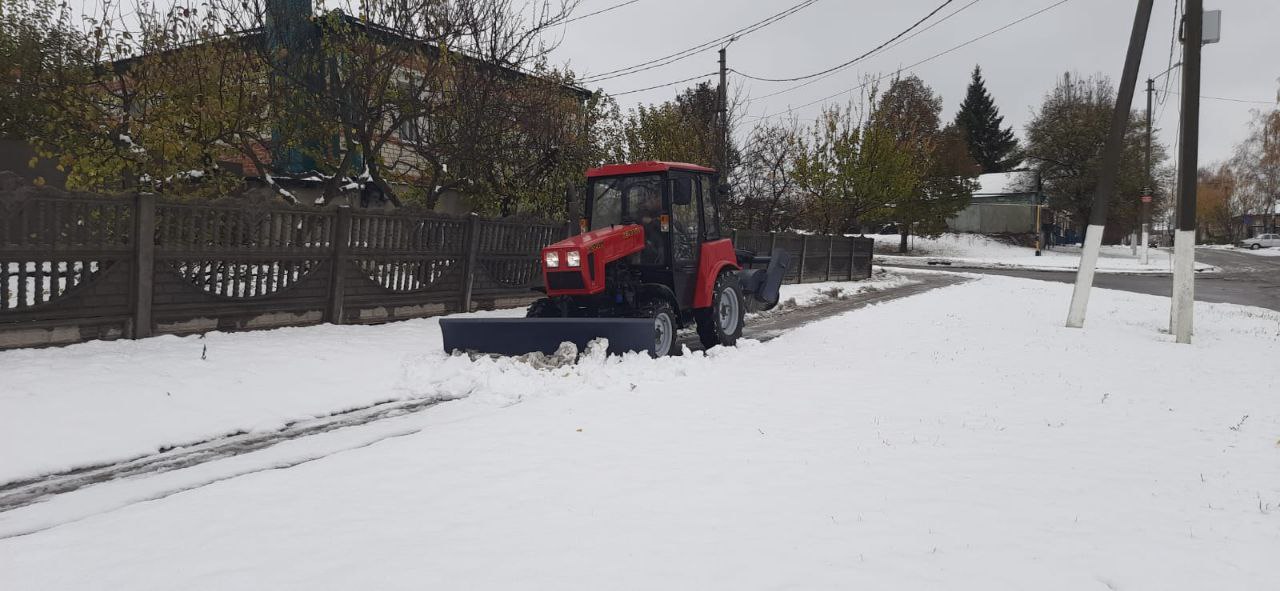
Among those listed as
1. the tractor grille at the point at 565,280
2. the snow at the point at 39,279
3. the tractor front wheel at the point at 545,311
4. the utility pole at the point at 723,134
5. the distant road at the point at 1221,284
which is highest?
the utility pole at the point at 723,134

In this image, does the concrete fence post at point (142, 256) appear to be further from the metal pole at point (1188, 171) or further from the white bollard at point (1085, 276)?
the metal pole at point (1188, 171)

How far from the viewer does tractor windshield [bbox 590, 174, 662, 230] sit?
8.96m

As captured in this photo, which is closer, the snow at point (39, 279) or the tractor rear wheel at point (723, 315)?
the snow at point (39, 279)

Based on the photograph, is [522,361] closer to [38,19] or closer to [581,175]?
[581,175]

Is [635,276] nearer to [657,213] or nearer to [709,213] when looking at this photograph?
[657,213]

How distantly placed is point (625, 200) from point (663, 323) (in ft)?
5.23

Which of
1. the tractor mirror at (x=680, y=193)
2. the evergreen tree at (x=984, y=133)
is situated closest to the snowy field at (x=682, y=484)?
the tractor mirror at (x=680, y=193)

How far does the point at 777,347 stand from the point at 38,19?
17.8m

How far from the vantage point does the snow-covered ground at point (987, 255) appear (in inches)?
1487

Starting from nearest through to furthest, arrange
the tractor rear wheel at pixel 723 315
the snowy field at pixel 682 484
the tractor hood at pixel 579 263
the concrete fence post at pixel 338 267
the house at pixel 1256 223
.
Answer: the snowy field at pixel 682 484, the tractor hood at pixel 579 263, the tractor rear wheel at pixel 723 315, the concrete fence post at pixel 338 267, the house at pixel 1256 223

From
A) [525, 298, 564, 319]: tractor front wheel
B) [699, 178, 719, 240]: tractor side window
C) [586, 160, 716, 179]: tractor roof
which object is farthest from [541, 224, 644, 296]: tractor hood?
[699, 178, 719, 240]: tractor side window

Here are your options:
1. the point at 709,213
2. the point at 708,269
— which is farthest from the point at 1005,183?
the point at 708,269

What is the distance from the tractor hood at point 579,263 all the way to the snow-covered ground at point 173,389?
1.44 metres

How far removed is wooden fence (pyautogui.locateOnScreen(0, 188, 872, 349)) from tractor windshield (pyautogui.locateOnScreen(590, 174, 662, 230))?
128cm
